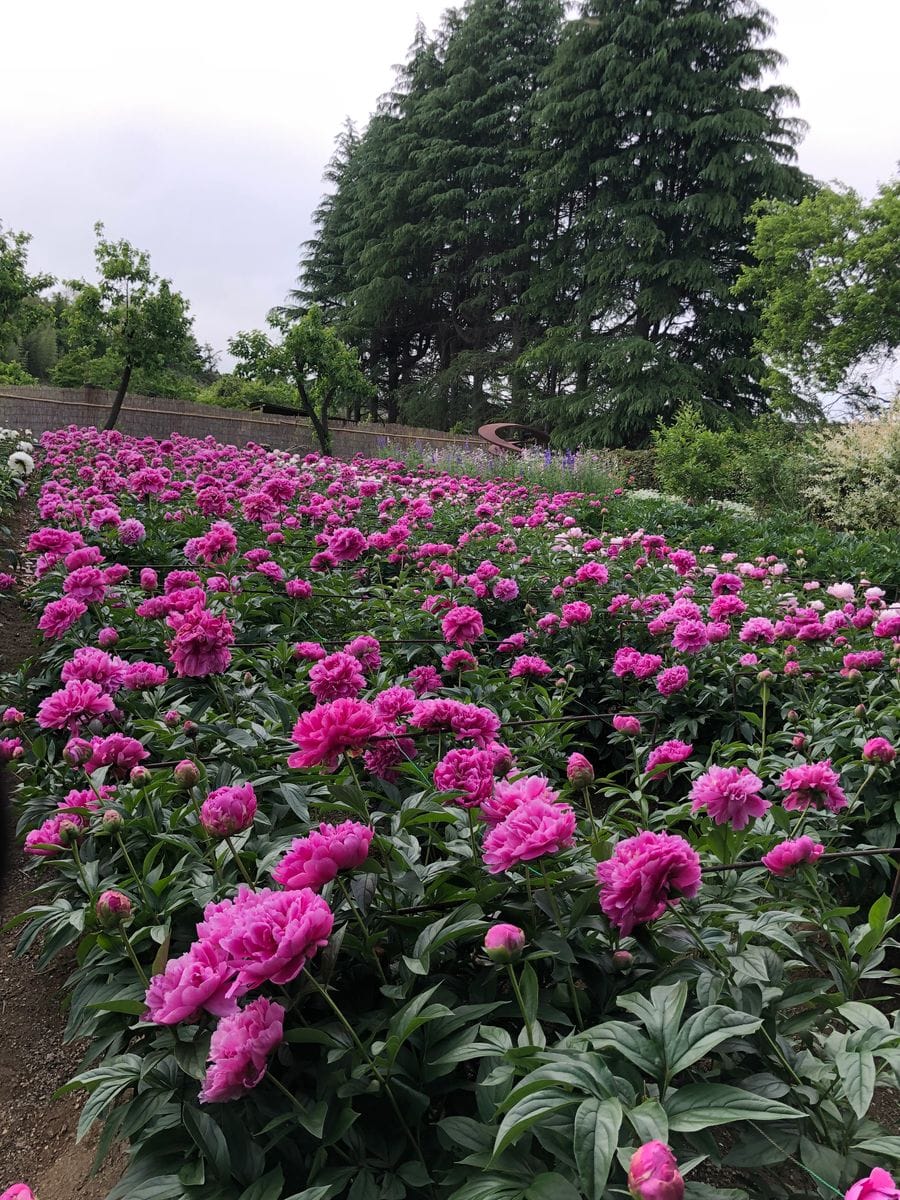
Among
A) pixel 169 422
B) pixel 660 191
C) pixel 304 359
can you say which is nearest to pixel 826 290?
pixel 660 191

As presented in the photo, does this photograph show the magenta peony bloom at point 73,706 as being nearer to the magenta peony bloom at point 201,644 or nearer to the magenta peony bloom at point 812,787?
the magenta peony bloom at point 201,644

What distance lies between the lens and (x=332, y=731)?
104 centimetres

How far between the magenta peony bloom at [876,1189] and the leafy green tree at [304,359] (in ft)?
56.9

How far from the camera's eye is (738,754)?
2.63 meters

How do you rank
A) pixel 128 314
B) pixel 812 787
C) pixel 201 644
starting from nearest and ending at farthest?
pixel 812 787, pixel 201 644, pixel 128 314

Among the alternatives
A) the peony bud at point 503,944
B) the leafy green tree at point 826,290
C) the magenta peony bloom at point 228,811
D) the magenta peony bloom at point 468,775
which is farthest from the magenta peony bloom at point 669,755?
the leafy green tree at point 826,290

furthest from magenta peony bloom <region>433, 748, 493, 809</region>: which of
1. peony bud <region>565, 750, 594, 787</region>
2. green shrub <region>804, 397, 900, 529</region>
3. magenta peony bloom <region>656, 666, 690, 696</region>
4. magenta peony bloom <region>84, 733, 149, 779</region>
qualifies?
green shrub <region>804, 397, 900, 529</region>

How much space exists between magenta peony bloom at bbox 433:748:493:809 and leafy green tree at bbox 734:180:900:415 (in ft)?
63.7

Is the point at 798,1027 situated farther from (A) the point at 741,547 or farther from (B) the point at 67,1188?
(A) the point at 741,547

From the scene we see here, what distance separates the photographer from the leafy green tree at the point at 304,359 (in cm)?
1730

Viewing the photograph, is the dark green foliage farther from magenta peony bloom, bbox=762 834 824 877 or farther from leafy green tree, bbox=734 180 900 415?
magenta peony bloom, bbox=762 834 824 877

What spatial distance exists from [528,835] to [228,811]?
40cm

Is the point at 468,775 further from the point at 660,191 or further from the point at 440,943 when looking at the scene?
the point at 660,191

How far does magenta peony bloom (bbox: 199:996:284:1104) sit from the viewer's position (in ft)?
2.35
